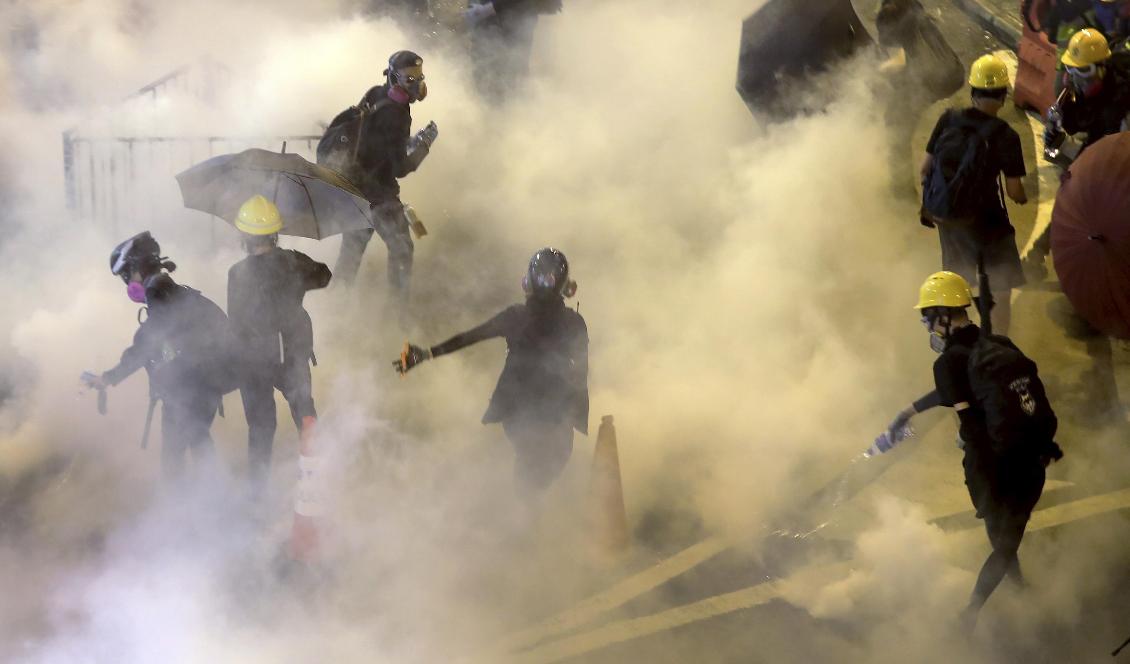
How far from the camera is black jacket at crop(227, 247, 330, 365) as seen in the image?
19.8 feet

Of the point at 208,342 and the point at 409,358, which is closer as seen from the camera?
the point at 409,358

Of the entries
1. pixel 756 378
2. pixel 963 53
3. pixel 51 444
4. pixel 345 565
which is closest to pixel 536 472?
pixel 345 565

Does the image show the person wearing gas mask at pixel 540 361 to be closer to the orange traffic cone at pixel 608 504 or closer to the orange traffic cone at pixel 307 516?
the orange traffic cone at pixel 608 504

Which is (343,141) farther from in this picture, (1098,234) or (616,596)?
(1098,234)

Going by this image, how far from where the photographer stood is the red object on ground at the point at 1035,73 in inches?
359

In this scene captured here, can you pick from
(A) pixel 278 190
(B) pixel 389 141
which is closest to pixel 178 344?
(A) pixel 278 190

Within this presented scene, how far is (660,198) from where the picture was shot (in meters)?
9.35

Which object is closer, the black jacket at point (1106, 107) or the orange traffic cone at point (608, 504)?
the orange traffic cone at point (608, 504)

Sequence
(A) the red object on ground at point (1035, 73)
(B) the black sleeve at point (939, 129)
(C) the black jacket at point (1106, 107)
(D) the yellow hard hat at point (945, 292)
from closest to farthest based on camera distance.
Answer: (D) the yellow hard hat at point (945, 292), (B) the black sleeve at point (939, 129), (C) the black jacket at point (1106, 107), (A) the red object on ground at point (1035, 73)

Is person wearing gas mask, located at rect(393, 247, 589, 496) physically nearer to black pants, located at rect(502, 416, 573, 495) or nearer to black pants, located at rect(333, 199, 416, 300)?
black pants, located at rect(502, 416, 573, 495)

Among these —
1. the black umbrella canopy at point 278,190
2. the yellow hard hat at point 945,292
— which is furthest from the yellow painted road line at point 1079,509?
the black umbrella canopy at point 278,190

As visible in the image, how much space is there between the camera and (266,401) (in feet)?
20.7

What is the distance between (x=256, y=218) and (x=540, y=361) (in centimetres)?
156

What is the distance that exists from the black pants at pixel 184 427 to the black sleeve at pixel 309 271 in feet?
2.39
